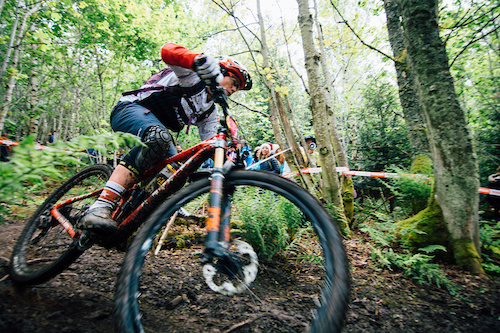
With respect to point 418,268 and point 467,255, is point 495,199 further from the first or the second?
point 418,268

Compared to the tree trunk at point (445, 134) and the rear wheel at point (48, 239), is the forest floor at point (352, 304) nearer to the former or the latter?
the rear wheel at point (48, 239)

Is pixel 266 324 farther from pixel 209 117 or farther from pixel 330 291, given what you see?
pixel 209 117

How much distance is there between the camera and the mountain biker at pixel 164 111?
165 cm

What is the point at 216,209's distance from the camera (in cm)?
137

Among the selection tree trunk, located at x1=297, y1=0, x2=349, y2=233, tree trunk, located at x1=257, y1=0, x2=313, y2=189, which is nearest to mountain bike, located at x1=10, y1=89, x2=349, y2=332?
tree trunk, located at x1=297, y1=0, x2=349, y2=233

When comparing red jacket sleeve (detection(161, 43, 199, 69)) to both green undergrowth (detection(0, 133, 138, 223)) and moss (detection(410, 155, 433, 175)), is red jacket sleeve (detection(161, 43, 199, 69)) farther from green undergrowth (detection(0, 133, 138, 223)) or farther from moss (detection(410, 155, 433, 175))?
moss (detection(410, 155, 433, 175))

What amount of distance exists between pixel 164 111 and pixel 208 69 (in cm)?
95

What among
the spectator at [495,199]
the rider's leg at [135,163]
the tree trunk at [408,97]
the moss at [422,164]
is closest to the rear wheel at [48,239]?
the rider's leg at [135,163]

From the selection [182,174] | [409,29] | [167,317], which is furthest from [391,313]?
[409,29]

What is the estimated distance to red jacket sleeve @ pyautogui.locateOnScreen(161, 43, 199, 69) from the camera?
165 cm

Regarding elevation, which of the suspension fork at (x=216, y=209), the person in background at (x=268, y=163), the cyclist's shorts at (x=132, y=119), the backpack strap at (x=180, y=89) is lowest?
the suspension fork at (x=216, y=209)

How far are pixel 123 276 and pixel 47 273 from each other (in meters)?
1.17

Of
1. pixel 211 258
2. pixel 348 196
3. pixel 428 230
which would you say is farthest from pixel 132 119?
pixel 348 196

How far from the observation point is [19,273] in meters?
1.88
